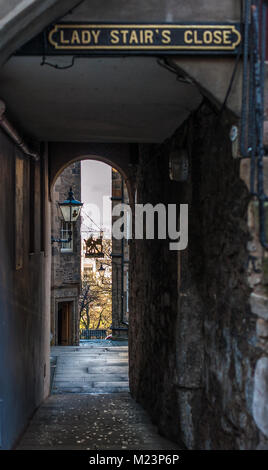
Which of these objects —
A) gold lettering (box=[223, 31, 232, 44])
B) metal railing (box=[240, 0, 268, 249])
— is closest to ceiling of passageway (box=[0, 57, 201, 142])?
gold lettering (box=[223, 31, 232, 44])

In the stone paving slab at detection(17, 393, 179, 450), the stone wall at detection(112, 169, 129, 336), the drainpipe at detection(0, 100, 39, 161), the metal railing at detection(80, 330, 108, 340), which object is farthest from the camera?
the metal railing at detection(80, 330, 108, 340)

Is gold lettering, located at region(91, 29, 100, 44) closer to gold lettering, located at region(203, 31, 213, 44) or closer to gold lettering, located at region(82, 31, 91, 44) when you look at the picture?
gold lettering, located at region(82, 31, 91, 44)

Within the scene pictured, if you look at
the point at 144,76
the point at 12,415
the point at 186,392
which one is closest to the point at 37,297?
the point at 12,415

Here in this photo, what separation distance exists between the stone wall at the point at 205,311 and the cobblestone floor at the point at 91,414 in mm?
300

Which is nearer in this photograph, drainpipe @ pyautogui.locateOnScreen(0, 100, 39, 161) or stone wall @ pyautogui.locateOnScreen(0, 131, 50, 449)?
drainpipe @ pyautogui.locateOnScreen(0, 100, 39, 161)

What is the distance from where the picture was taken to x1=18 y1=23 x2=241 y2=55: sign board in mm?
3180

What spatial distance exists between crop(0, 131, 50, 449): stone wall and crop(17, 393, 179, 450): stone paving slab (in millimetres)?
191

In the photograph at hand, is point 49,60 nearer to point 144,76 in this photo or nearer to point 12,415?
point 144,76

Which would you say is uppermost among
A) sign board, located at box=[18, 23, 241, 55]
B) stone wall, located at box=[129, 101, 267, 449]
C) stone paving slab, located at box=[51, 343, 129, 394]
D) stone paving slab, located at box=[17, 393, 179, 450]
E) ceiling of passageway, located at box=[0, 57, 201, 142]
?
sign board, located at box=[18, 23, 241, 55]

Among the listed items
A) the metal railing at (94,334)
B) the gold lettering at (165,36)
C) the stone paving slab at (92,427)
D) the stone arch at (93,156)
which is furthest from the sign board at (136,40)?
the metal railing at (94,334)

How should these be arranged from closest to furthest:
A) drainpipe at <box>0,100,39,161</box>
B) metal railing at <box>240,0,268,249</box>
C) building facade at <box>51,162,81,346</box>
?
metal railing at <box>240,0,268,249</box> < drainpipe at <box>0,100,39,161</box> < building facade at <box>51,162,81,346</box>

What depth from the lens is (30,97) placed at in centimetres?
429

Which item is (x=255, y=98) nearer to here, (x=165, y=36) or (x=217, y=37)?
(x=217, y=37)

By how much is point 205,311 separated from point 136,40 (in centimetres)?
222
